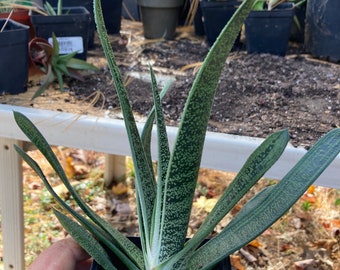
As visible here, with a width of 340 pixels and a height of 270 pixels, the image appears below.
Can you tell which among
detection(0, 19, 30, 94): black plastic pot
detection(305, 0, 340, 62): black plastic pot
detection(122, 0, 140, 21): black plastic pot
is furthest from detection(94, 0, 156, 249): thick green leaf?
detection(122, 0, 140, 21): black plastic pot

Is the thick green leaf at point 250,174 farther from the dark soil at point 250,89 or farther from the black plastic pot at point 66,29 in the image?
the black plastic pot at point 66,29

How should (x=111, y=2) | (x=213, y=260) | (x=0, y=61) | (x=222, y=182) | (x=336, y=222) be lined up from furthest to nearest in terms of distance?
(x=222, y=182)
(x=336, y=222)
(x=111, y=2)
(x=0, y=61)
(x=213, y=260)

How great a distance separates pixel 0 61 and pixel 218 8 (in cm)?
59

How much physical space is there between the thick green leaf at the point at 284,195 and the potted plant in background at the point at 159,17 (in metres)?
0.99

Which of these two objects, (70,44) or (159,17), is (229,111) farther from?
(159,17)

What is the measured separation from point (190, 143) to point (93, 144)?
1.32ft


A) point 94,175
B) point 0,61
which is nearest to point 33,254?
point 94,175

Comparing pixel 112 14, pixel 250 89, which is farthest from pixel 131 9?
pixel 250 89

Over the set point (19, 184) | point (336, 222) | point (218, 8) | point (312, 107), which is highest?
point (218, 8)

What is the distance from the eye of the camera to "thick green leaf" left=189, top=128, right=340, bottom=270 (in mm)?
460

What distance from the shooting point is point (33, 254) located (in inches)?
53.6

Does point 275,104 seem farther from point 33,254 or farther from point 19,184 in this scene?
point 33,254

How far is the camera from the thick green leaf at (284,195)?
460mm

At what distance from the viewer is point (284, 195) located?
0.47 m
